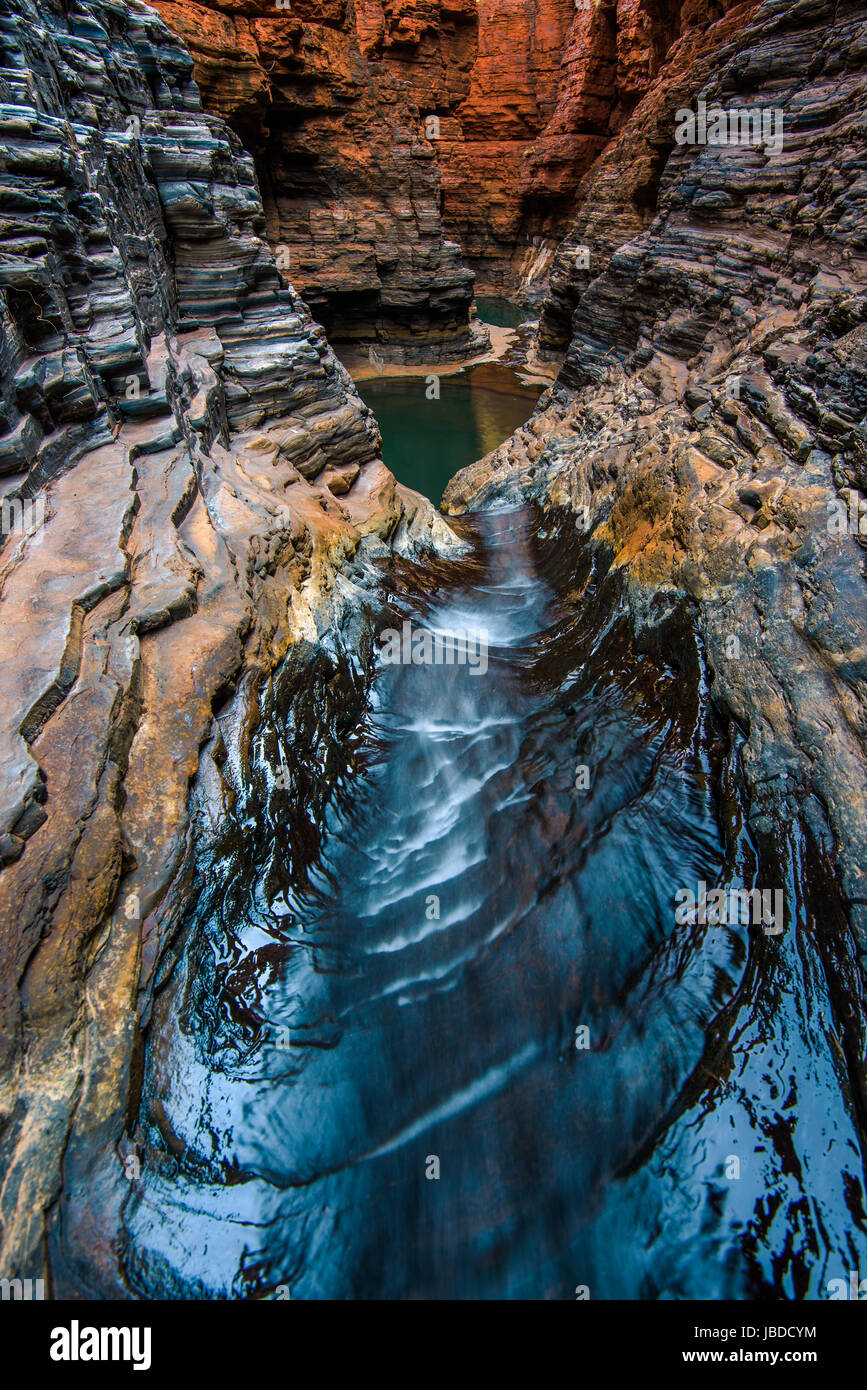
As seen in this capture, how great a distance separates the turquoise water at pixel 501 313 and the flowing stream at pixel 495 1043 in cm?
3156

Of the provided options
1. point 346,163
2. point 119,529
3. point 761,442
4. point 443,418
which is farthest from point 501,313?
point 119,529

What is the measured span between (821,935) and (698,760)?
173 centimetres

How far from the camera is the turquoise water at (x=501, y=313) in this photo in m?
31.9

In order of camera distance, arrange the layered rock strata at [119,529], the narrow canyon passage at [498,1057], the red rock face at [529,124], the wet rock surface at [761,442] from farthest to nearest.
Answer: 1. the red rock face at [529,124]
2. the wet rock surface at [761,442]
3. the narrow canyon passage at [498,1057]
4. the layered rock strata at [119,529]

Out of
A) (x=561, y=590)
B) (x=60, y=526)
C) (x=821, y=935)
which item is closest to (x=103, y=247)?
(x=60, y=526)

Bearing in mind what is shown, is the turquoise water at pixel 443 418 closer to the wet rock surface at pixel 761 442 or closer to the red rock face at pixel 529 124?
the wet rock surface at pixel 761 442

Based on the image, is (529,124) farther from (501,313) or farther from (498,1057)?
(498,1057)

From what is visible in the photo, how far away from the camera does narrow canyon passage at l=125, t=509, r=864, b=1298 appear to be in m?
3.10

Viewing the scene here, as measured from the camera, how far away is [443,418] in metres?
20.8

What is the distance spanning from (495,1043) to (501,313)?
118 ft

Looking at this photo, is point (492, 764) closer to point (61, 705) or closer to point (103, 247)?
point (61, 705)

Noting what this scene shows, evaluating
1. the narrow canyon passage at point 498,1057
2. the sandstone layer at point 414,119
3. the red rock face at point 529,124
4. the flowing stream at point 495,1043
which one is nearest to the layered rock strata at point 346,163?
the sandstone layer at point 414,119

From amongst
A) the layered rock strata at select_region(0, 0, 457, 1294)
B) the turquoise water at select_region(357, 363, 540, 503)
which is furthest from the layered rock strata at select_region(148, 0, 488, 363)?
the layered rock strata at select_region(0, 0, 457, 1294)

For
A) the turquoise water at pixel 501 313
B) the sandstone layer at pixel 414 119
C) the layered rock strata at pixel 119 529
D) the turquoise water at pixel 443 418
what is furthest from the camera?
the turquoise water at pixel 501 313
